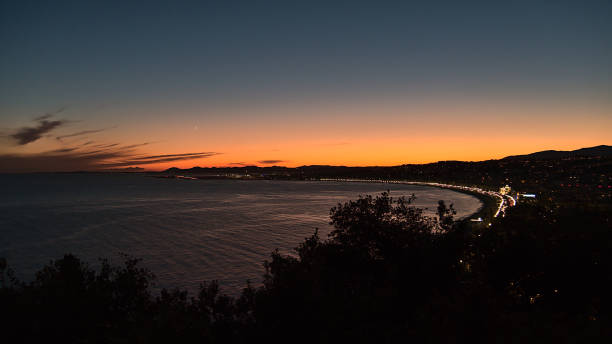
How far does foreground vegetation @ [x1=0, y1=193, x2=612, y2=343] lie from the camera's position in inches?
404

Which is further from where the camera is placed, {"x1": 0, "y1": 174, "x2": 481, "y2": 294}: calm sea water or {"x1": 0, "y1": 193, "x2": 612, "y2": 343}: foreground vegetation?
{"x1": 0, "y1": 174, "x2": 481, "y2": 294}: calm sea water

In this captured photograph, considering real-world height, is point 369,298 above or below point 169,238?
above

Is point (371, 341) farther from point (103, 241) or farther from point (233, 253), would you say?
point (103, 241)

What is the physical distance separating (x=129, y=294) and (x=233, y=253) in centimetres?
2944

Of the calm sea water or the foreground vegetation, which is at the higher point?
the foreground vegetation

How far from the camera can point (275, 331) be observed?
11562mm

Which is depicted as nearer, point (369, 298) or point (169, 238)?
point (369, 298)

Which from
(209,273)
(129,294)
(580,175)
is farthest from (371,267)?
(580,175)

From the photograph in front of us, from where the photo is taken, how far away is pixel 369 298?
1269cm

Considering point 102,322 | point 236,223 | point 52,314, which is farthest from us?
point 236,223

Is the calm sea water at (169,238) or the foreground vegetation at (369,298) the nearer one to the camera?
the foreground vegetation at (369,298)

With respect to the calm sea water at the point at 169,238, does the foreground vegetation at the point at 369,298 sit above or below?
above

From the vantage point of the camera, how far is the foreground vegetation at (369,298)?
10.3m

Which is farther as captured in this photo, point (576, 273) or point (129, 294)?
point (576, 273)
